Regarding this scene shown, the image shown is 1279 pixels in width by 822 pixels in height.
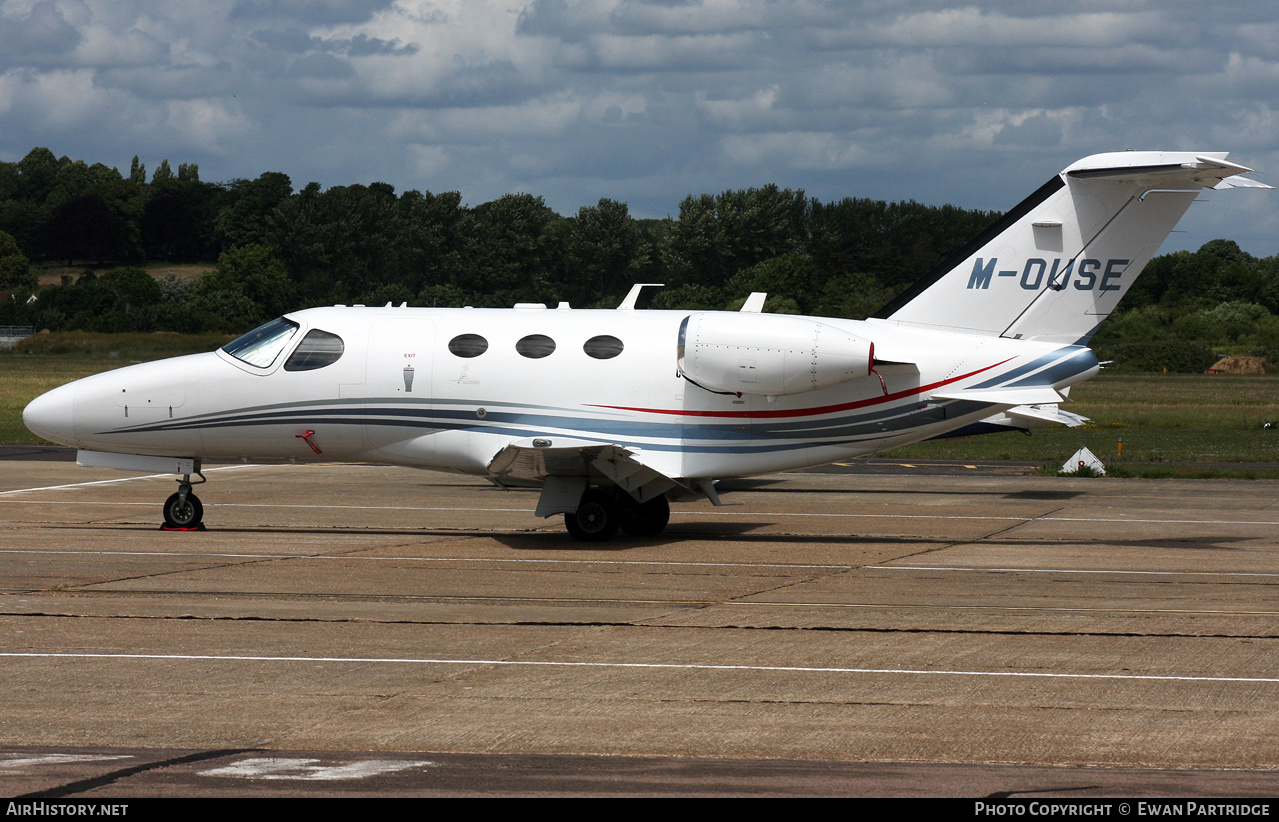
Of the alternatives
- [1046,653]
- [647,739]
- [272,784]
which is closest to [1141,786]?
[647,739]

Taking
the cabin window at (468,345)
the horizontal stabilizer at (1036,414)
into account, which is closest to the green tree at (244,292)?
the cabin window at (468,345)

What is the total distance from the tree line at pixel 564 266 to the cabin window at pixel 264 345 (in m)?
30.2

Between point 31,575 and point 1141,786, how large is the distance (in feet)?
39.4

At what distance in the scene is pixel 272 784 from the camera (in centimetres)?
721

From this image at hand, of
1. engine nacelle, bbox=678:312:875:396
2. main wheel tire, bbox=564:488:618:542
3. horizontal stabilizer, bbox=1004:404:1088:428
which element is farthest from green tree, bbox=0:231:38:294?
engine nacelle, bbox=678:312:875:396

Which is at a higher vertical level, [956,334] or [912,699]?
[956,334]

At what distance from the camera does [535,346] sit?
17.8 meters

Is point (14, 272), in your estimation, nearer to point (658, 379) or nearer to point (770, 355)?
point (658, 379)

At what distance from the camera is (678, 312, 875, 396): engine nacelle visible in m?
17.0

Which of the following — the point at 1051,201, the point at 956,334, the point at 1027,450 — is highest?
the point at 1051,201

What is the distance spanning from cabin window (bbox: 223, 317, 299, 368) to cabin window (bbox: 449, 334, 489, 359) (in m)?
2.35

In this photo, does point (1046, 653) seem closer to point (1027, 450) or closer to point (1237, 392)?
point (1027, 450)

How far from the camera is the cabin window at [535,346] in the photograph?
697 inches

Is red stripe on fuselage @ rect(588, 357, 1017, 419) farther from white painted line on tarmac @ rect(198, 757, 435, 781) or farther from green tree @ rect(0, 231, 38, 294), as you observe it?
green tree @ rect(0, 231, 38, 294)
